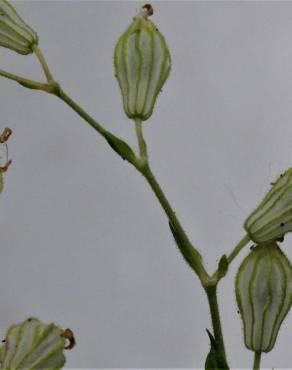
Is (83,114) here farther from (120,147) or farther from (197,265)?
(197,265)

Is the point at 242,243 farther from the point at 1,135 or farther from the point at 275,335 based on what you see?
the point at 1,135

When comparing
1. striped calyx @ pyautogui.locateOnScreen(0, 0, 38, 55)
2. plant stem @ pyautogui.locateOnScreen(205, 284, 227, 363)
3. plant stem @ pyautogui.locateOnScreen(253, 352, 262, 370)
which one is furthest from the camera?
striped calyx @ pyautogui.locateOnScreen(0, 0, 38, 55)

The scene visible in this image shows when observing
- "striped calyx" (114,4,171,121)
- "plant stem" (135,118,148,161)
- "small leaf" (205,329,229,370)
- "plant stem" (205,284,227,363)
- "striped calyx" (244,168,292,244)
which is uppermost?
"striped calyx" (114,4,171,121)

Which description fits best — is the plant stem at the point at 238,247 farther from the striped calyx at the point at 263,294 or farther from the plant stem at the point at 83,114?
the plant stem at the point at 83,114

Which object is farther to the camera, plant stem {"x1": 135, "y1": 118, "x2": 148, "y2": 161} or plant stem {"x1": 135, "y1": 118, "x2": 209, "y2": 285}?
plant stem {"x1": 135, "y1": 118, "x2": 148, "y2": 161}

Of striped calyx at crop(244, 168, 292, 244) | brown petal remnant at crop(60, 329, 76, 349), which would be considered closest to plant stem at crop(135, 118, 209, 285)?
striped calyx at crop(244, 168, 292, 244)

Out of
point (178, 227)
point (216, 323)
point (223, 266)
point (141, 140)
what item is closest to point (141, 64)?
point (141, 140)

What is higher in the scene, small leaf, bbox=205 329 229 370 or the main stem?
the main stem

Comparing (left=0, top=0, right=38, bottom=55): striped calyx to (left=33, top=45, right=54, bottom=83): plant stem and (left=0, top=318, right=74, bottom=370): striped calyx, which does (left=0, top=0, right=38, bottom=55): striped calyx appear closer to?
(left=33, top=45, right=54, bottom=83): plant stem

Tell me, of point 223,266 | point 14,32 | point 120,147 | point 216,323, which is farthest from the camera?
point 14,32
